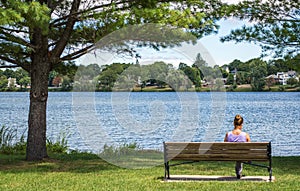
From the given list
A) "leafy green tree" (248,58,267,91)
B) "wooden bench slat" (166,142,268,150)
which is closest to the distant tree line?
"leafy green tree" (248,58,267,91)

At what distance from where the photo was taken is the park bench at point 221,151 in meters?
7.86

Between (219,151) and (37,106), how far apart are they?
4319 mm

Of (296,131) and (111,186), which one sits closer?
(111,186)

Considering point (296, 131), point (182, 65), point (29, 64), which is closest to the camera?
point (29, 64)

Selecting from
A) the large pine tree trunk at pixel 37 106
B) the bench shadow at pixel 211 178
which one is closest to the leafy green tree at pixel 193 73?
the large pine tree trunk at pixel 37 106

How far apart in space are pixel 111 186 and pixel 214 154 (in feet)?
5.59

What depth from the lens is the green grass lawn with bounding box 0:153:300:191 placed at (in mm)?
7512

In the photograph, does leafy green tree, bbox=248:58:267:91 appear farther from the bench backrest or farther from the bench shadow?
the bench backrest

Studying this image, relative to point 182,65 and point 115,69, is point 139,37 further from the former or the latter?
point 182,65

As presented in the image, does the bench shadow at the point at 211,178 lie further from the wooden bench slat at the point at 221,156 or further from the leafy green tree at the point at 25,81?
the leafy green tree at the point at 25,81

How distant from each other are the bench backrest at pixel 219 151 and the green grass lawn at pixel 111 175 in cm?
40

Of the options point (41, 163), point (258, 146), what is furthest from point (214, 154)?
point (41, 163)

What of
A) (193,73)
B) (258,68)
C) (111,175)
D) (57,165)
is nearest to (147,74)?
(193,73)

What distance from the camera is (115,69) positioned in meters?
11.7
